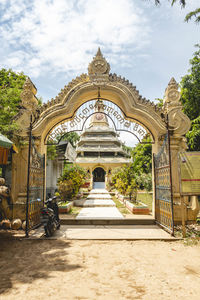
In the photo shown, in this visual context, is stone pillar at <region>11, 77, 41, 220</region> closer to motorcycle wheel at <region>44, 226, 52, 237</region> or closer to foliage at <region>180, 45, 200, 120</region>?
motorcycle wheel at <region>44, 226, 52, 237</region>

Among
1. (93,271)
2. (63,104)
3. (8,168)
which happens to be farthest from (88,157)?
(93,271)

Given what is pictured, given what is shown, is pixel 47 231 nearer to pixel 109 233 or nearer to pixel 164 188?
pixel 109 233

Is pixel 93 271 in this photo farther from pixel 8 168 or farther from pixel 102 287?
pixel 8 168

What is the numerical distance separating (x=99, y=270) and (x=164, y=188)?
11.0ft

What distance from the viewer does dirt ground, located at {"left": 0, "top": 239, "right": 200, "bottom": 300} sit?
2.78 metres

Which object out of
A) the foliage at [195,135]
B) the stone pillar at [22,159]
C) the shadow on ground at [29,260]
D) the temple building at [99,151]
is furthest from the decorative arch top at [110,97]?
the temple building at [99,151]

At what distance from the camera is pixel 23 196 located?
261 inches

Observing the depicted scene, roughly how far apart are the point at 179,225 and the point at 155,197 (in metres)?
1.11

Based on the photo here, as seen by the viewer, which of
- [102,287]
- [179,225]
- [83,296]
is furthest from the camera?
[179,225]

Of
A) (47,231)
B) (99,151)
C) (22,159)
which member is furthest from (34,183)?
(99,151)

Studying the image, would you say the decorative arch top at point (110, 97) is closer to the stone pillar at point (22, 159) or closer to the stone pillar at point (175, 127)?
the stone pillar at point (175, 127)

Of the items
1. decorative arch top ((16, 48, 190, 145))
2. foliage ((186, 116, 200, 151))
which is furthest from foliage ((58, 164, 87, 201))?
foliage ((186, 116, 200, 151))

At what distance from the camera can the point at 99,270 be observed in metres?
3.51

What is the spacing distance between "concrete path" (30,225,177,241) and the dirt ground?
12.7 inches
